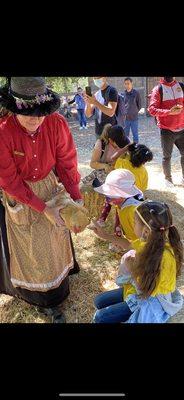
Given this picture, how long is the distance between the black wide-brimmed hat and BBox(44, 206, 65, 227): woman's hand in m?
0.60

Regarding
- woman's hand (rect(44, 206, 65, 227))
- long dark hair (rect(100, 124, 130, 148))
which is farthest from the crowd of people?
long dark hair (rect(100, 124, 130, 148))

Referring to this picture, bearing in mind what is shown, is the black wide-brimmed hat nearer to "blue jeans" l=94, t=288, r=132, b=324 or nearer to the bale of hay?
"blue jeans" l=94, t=288, r=132, b=324

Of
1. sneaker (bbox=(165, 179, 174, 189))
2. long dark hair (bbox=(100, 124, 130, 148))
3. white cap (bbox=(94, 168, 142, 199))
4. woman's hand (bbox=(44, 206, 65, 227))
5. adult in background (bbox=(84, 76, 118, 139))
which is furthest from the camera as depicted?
sneaker (bbox=(165, 179, 174, 189))

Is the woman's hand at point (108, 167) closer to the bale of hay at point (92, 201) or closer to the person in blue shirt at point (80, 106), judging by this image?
the bale of hay at point (92, 201)

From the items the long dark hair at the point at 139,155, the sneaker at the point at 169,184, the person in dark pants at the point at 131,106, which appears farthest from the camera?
the person in dark pants at the point at 131,106

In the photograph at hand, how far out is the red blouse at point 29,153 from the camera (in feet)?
7.30

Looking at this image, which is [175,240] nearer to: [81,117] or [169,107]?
[169,107]

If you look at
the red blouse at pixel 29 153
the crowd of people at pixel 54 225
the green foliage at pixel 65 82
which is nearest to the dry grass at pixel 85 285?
the crowd of people at pixel 54 225

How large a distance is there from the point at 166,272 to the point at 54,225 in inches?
30.7

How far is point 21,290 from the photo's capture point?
271cm

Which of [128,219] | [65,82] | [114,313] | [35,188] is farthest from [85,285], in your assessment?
[65,82]

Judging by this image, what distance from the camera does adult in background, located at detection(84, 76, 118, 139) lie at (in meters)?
3.99

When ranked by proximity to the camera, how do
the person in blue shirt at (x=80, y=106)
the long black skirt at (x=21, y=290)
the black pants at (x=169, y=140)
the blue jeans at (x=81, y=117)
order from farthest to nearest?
the blue jeans at (x=81, y=117), the person in blue shirt at (x=80, y=106), the black pants at (x=169, y=140), the long black skirt at (x=21, y=290)

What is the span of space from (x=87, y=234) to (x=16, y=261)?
1320mm
